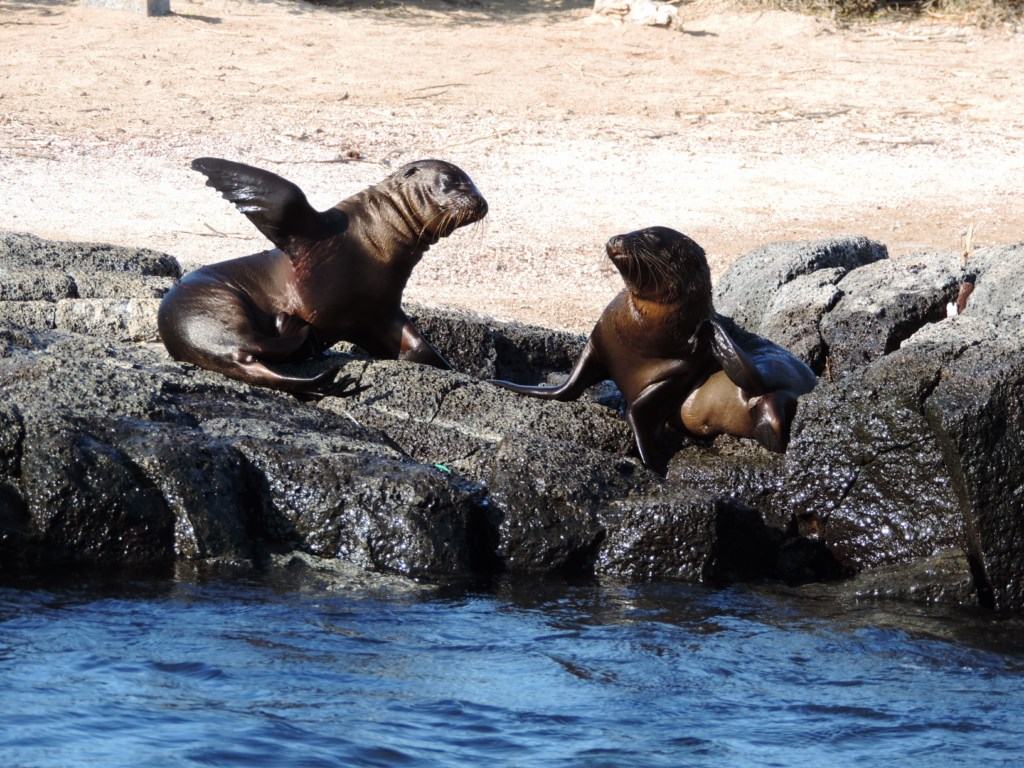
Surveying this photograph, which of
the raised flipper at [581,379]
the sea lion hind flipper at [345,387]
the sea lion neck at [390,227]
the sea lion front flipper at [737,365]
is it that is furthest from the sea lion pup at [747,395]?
the sea lion hind flipper at [345,387]

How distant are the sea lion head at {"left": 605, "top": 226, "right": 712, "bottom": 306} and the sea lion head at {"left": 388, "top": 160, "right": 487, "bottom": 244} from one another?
0.67 metres

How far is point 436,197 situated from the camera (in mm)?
7223

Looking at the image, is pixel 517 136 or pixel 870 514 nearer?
pixel 870 514

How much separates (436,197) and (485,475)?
5.72 feet

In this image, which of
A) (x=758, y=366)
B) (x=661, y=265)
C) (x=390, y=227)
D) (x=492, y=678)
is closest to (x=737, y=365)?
(x=758, y=366)

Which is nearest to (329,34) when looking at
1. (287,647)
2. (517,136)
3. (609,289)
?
(517,136)

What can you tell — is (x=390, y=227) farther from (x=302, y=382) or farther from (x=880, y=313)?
(x=880, y=313)

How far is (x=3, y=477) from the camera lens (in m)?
5.34

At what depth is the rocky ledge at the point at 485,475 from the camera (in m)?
5.45

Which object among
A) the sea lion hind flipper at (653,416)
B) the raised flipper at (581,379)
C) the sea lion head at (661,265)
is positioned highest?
the sea lion head at (661,265)

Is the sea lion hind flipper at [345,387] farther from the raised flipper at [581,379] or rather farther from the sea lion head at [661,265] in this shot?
the sea lion head at [661,265]

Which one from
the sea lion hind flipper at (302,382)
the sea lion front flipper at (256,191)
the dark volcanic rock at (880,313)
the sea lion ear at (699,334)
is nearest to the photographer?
the sea lion hind flipper at (302,382)

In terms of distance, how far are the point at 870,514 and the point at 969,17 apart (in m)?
13.3

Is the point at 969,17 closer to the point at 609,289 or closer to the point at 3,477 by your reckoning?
the point at 609,289
